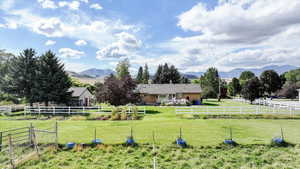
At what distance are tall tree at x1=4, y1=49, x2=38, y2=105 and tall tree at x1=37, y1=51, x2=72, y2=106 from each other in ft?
3.94

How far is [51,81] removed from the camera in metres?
26.3

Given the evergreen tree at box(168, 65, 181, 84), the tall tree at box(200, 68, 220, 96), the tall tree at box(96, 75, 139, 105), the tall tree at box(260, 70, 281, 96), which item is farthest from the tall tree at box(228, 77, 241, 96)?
the tall tree at box(96, 75, 139, 105)

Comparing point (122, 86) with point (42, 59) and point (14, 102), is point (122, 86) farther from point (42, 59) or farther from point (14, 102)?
point (14, 102)

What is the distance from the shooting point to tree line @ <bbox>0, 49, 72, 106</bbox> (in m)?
26.1

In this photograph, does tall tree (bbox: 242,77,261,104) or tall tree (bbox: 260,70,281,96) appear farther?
tall tree (bbox: 260,70,281,96)

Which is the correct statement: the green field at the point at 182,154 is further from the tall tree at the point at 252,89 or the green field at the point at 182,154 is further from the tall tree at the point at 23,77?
the tall tree at the point at 252,89

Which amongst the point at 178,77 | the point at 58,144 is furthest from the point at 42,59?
the point at 178,77

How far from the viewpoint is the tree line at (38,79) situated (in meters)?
26.1

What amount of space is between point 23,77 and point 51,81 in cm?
415

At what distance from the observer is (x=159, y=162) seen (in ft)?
25.3

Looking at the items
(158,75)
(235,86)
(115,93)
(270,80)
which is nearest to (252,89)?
(270,80)

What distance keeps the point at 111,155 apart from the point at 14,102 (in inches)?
1334

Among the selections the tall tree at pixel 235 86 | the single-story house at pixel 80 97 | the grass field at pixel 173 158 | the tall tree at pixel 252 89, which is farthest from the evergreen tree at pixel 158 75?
the grass field at pixel 173 158

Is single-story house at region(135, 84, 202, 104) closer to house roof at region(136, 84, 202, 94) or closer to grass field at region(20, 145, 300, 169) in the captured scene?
house roof at region(136, 84, 202, 94)
